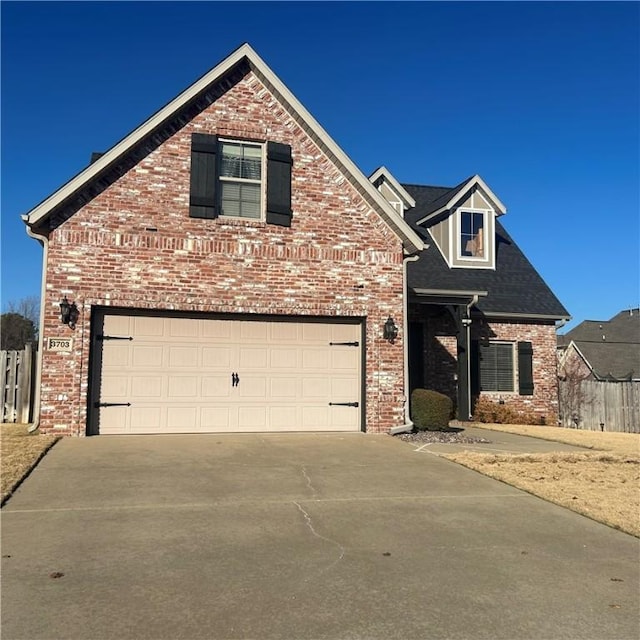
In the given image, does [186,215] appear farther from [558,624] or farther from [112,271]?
[558,624]

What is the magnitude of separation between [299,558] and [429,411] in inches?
311

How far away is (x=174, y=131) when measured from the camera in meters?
11.7

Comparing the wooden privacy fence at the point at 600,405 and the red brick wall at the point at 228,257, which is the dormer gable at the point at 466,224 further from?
the red brick wall at the point at 228,257

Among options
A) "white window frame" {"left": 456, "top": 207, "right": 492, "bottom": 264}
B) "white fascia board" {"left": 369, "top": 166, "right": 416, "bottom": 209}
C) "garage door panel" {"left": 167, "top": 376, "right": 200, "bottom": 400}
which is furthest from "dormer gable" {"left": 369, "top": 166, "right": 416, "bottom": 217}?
"garage door panel" {"left": 167, "top": 376, "right": 200, "bottom": 400}

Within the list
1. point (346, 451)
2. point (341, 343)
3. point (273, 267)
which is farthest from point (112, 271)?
point (346, 451)

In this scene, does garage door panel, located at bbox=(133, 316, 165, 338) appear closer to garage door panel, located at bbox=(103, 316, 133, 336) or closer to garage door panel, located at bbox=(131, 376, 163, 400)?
garage door panel, located at bbox=(103, 316, 133, 336)

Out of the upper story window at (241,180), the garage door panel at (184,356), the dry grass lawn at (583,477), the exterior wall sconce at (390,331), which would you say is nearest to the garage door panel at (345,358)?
the exterior wall sconce at (390,331)

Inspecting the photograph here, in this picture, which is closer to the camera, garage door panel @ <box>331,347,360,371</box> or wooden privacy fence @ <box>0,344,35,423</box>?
garage door panel @ <box>331,347,360,371</box>

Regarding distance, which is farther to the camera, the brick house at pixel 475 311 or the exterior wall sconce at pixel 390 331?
the brick house at pixel 475 311

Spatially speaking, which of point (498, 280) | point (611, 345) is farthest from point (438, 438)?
point (611, 345)

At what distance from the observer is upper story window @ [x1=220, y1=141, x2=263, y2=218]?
1205 centimetres

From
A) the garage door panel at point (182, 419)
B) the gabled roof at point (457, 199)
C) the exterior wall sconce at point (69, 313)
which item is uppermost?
the gabled roof at point (457, 199)

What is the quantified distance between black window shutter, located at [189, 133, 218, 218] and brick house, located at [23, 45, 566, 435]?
3 cm

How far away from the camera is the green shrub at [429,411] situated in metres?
12.2
